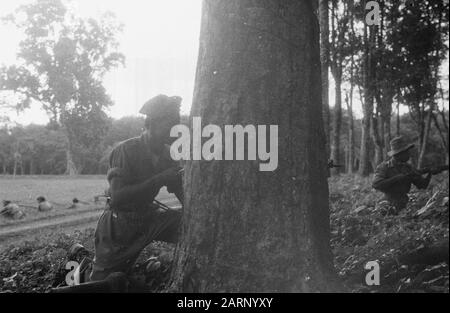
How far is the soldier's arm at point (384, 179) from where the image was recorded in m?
6.07

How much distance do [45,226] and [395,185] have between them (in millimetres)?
9506

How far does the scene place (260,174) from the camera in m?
3.07

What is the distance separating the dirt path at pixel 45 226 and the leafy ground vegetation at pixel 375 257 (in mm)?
3681

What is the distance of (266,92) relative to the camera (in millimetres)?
3109

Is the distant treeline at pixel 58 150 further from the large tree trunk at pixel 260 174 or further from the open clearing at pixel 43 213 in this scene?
the large tree trunk at pixel 260 174

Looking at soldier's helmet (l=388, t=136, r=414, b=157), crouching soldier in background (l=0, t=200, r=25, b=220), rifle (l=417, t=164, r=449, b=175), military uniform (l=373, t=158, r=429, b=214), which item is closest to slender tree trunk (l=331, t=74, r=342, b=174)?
soldier's helmet (l=388, t=136, r=414, b=157)

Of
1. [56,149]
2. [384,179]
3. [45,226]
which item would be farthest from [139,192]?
[56,149]

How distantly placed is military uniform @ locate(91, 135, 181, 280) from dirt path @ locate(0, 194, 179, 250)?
5.89 meters

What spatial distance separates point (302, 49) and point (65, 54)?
2464cm

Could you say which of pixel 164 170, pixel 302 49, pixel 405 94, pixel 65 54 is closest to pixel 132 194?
pixel 164 170

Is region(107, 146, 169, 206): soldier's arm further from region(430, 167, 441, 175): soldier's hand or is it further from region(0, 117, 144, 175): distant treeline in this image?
region(0, 117, 144, 175): distant treeline

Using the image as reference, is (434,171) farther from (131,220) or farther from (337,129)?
(337,129)

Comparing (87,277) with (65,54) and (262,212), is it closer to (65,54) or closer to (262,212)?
(262,212)

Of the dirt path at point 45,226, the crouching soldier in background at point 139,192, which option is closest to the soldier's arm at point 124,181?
the crouching soldier in background at point 139,192
